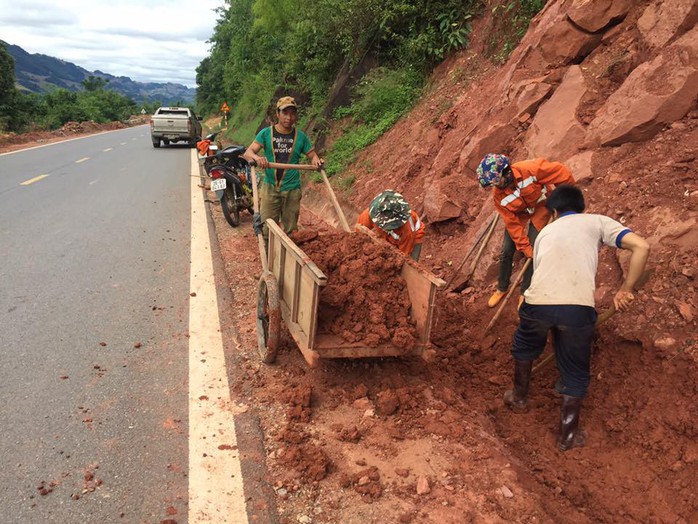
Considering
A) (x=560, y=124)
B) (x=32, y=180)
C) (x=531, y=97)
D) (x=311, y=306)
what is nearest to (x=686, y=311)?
(x=311, y=306)

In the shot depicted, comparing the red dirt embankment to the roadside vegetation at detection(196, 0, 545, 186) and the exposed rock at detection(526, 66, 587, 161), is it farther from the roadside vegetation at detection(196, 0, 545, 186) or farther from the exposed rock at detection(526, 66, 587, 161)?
the roadside vegetation at detection(196, 0, 545, 186)

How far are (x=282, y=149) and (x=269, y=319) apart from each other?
247 cm

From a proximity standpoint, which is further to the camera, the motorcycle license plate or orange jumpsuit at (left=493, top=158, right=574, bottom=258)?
the motorcycle license plate

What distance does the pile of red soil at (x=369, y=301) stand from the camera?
332 cm

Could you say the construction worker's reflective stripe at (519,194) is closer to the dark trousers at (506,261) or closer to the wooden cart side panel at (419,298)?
the dark trousers at (506,261)

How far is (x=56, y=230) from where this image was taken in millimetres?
7449

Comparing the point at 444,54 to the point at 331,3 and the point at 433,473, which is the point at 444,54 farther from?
the point at 433,473

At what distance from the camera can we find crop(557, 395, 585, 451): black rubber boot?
3121 millimetres

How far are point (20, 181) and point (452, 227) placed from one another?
10656 mm

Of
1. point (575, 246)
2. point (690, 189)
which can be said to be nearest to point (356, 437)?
point (575, 246)

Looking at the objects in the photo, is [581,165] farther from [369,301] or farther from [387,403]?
[387,403]

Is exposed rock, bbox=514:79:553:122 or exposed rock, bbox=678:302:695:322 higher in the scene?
exposed rock, bbox=514:79:553:122

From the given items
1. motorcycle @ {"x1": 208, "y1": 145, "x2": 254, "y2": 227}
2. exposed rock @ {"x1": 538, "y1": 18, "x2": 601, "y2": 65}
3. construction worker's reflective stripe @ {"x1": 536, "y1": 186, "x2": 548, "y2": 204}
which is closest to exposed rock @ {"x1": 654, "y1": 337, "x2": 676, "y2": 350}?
construction worker's reflective stripe @ {"x1": 536, "y1": 186, "x2": 548, "y2": 204}

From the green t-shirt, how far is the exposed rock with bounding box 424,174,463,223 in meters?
1.69
